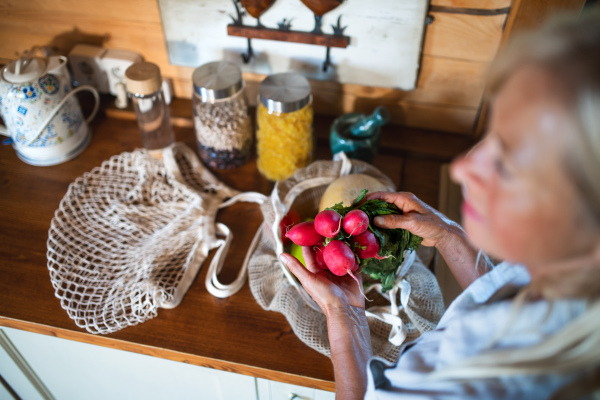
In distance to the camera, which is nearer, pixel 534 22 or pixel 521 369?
pixel 521 369

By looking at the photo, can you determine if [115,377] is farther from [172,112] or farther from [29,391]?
[172,112]

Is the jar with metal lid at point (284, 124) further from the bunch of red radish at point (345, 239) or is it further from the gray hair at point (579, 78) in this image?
the gray hair at point (579, 78)

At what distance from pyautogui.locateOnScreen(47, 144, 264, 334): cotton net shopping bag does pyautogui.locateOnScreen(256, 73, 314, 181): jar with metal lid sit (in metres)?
0.10

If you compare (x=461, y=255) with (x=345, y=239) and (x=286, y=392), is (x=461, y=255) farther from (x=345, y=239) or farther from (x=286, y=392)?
(x=286, y=392)

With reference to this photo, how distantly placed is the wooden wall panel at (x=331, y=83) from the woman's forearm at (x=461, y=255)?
1.48ft

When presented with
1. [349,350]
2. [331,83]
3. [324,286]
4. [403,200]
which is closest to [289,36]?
[331,83]

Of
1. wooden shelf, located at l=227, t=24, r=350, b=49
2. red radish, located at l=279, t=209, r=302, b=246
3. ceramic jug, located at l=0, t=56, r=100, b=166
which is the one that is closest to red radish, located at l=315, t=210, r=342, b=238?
red radish, located at l=279, t=209, r=302, b=246

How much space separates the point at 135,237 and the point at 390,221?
0.56 m

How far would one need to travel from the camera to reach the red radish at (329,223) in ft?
2.46

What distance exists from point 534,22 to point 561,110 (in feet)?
2.26

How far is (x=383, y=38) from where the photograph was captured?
3.43 ft

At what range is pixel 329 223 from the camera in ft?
2.45

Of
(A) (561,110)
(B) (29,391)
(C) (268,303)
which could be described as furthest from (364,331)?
(B) (29,391)

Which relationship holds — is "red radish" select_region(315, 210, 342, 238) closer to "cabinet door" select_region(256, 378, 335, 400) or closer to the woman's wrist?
the woman's wrist
